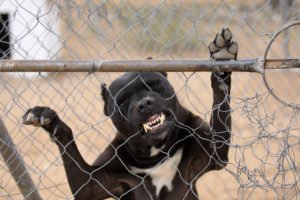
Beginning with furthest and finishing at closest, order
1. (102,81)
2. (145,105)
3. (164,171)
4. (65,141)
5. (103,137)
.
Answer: (102,81) < (103,137) < (164,171) < (65,141) < (145,105)

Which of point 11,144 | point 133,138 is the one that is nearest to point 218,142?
point 133,138

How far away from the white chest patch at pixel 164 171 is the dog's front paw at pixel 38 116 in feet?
2.05

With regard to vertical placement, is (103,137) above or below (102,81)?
below

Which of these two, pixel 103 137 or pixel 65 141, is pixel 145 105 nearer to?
pixel 65 141

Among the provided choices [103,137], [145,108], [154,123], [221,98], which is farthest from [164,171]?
[103,137]

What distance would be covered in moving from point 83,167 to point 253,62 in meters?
1.09

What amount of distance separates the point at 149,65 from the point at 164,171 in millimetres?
939

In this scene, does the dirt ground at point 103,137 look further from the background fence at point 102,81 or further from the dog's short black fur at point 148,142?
the dog's short black fur at point 148,142

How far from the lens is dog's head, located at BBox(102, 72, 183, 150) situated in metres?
2.73

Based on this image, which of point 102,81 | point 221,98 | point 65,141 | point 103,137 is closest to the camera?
point 221,98

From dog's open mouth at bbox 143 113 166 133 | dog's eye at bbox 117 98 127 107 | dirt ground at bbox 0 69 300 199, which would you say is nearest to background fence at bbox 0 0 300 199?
dirt ground at bbox 0 69 300 199

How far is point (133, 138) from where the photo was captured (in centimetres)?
296

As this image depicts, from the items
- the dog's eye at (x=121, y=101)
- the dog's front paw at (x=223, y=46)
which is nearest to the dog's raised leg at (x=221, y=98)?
the dog's front paw at (x=223, y=46)

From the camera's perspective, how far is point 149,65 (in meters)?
2.34
